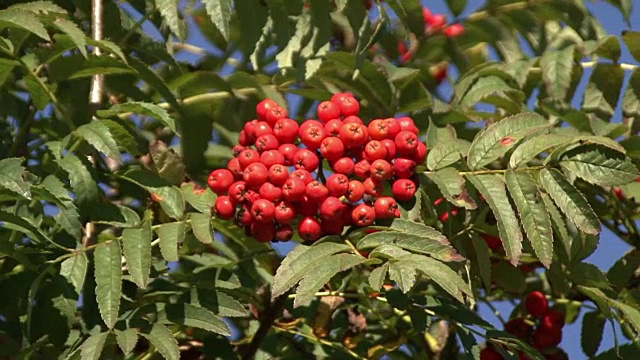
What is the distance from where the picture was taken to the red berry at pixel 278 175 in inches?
87.9

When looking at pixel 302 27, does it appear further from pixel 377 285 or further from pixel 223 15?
pixel 377 285

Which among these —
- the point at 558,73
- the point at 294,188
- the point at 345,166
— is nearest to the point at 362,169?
the point at 345,166

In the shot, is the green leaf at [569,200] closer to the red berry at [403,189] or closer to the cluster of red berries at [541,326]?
the red berry at [403,189]

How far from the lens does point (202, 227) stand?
7.18 feet

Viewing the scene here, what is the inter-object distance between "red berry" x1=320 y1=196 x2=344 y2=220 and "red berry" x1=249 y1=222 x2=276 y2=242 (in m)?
0.12

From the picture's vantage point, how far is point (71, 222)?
7.26 ft

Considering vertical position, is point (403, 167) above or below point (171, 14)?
below

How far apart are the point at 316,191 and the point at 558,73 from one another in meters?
0.85

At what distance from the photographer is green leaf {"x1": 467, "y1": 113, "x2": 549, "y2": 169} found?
227 centimetres

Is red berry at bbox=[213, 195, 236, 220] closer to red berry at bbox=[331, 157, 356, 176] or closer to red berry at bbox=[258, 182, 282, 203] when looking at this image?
red berry at bbox=[258, 182, 282, 203]

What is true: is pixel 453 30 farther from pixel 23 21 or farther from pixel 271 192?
pixel 23 21

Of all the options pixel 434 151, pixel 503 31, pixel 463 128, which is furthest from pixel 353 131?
pixel 503 31

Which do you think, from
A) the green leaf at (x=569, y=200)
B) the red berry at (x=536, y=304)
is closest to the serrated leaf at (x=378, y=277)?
the green leaf at (x=569, y=200)

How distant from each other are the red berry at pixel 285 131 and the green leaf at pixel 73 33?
408mm
